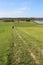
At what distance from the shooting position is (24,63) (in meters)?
11.9

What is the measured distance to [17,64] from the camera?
1173 cm

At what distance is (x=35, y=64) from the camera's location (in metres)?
11.5

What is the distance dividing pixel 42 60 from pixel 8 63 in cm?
207

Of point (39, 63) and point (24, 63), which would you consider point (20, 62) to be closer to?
point (24, 63)


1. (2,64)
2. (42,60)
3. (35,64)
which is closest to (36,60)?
(42,60)

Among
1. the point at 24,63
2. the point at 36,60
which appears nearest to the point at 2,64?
the point at 24,63

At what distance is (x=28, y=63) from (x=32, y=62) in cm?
34

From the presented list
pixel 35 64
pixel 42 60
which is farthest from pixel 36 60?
pixel 35 64

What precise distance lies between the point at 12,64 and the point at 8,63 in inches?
15.9

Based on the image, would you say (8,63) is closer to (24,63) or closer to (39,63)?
(24,63)

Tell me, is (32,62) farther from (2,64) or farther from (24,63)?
(2,64)

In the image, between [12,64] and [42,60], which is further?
[42,60]

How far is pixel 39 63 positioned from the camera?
38.6 ft

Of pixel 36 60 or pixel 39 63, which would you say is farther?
pixel 36 60
